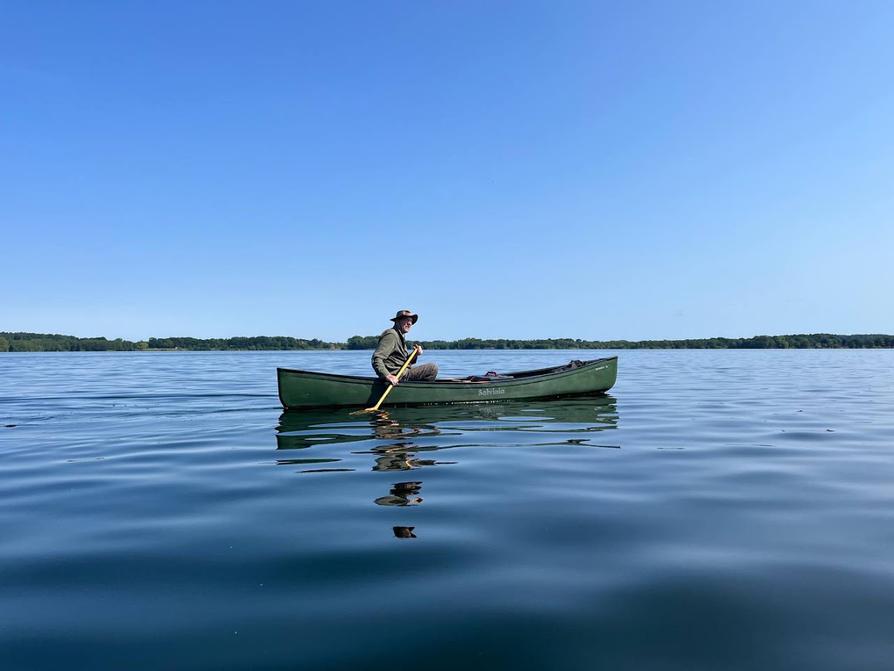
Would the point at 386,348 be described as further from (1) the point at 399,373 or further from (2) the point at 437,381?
(2) the point at 437,381

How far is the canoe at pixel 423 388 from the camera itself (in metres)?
14.0

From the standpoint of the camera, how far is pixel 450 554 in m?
4.48

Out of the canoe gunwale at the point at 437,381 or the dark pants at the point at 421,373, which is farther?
the dark pants at the point at 421,373

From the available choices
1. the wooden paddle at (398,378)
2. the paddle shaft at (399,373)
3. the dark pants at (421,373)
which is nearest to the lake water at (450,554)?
the wooden paddle at (398,378)

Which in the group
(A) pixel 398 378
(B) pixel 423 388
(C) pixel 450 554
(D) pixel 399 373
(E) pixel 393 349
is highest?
(E) pixel 393 349

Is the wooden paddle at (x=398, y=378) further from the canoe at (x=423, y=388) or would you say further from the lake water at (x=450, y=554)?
the lake water at (x=450, y=554)

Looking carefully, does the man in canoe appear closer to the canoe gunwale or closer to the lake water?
the canoe gunwale

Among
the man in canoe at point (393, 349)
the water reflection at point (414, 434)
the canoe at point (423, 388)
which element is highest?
the man in canoe at point (393, 349)

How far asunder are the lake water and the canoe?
4004 mm

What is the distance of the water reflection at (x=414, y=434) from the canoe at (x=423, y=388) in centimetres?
26

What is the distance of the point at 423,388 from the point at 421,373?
2.00ft

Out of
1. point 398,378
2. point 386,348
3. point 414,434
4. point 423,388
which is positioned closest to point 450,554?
point 414,434

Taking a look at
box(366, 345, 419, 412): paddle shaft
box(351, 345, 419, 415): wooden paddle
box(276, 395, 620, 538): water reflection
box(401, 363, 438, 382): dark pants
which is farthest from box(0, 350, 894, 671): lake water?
box(401, 363, 438, 382): dark pants

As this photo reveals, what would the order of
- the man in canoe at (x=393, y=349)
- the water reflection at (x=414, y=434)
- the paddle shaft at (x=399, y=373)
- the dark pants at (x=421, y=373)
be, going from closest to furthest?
the water reflection at (x=414, y=434) < the man in canoe at (x=393, y=349) < the paddle shaft at (x=399, y=373) < the dark pants at (x=421, y=373)
